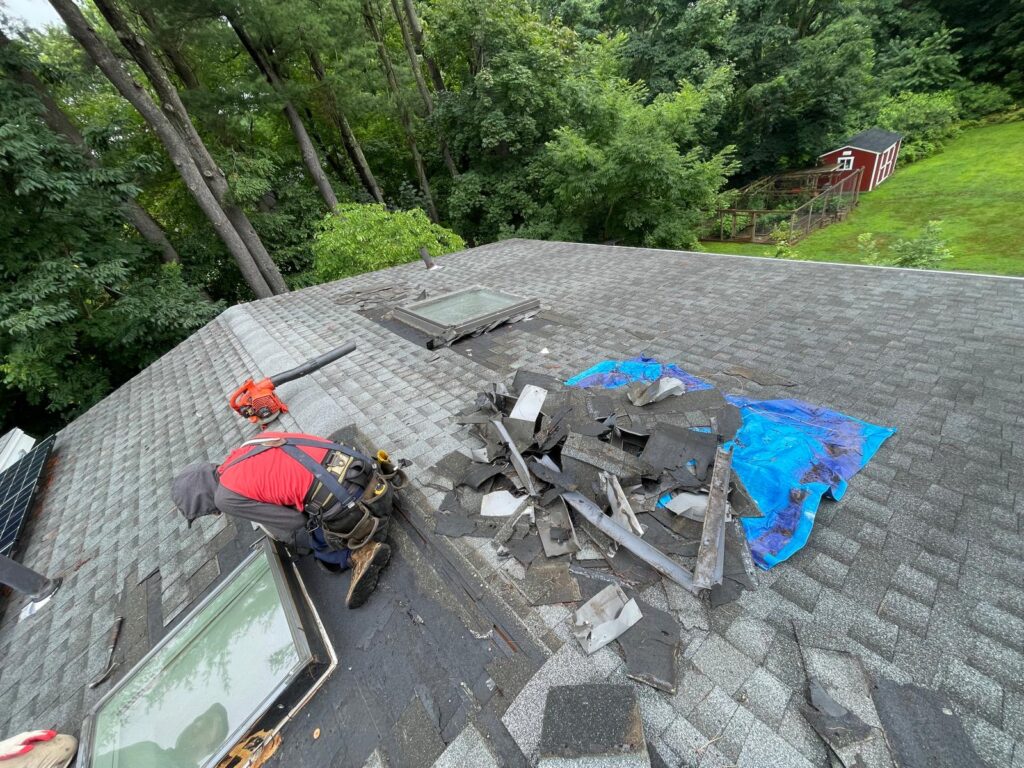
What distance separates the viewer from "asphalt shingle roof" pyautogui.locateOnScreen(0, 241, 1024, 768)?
1.92 meters

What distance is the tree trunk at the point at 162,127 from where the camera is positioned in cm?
998

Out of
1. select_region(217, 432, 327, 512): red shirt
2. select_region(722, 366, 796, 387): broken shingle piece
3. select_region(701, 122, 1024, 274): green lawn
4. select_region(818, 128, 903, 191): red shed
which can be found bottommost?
select_region(701, 122, 1024, 274): green lawn

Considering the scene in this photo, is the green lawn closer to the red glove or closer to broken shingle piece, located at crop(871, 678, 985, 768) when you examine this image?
broken shingle piece, located at crop(871, 678, 985, 768)

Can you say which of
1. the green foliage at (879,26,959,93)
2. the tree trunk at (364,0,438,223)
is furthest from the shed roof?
the tree trunk at (364,0,438,223)

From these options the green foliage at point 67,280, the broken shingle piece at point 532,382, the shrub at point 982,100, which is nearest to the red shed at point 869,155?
the shrub at point 982,100

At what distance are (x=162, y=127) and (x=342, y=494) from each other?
15.2 metres

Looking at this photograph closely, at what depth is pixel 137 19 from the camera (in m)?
13.4

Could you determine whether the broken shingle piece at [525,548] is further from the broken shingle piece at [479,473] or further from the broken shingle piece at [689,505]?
the broken shingle piece at [689,505]

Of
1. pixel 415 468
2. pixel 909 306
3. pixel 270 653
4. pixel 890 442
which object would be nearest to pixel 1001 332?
pixel 909 306

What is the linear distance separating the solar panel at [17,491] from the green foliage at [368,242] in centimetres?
978

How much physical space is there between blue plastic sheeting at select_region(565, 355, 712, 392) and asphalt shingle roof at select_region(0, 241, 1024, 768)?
245 mm

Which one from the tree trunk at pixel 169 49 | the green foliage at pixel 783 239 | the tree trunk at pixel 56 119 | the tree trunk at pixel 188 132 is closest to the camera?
the tree trunk at pixel 188 132

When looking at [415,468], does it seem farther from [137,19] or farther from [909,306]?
[137,19]

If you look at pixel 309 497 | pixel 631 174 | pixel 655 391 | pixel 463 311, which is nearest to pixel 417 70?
pixel 631 174
